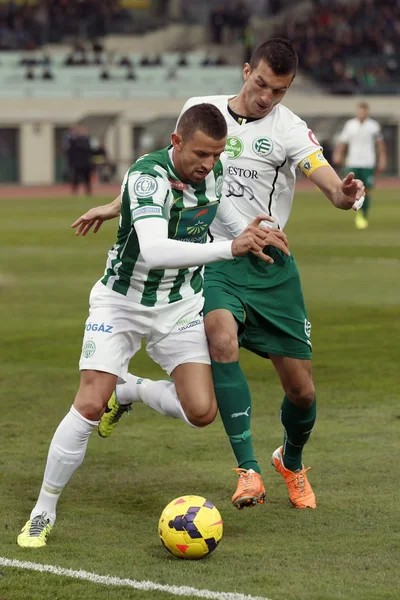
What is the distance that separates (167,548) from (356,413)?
3311 mm

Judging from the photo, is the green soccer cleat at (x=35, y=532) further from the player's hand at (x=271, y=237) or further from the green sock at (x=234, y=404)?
the player's hand at (x=271, y=237)

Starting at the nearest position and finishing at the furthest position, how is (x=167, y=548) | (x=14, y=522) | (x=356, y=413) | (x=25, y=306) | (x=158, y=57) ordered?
(x=167, y=548) < (x=14, y=522) < (x=356, y=413) < (x=25, y=306) < (x=158, y=57)

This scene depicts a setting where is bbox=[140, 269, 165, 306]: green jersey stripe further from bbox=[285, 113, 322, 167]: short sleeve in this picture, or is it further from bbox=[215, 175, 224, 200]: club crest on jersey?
bbox=[285, 113, 322, 167]: short sleeve

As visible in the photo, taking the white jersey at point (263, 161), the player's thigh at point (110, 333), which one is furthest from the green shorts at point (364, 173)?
the player's thigh at point (110, 333)

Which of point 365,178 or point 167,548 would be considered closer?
point 167,548

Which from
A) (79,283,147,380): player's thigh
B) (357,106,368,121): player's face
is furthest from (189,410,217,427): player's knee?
(357,106,368,121): player's face

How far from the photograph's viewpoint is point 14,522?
566cm

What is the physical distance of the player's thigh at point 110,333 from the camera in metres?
5.52

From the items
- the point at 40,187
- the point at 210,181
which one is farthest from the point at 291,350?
the point at 40,187

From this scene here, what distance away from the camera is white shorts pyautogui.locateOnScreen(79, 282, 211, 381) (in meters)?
5.55

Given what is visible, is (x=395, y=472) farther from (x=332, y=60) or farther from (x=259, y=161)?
(x=332, y=60)

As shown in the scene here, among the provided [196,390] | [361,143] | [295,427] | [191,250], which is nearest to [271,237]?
[191,250]

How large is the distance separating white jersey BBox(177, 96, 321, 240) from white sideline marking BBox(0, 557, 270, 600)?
209 cm

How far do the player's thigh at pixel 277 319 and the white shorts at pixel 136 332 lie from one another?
0.94ft
